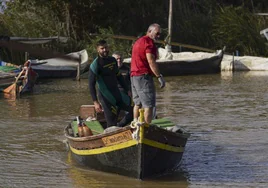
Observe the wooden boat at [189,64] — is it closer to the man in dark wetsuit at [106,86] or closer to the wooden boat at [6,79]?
the wooden boat at [6,79]

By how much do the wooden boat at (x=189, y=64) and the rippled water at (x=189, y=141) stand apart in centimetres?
377

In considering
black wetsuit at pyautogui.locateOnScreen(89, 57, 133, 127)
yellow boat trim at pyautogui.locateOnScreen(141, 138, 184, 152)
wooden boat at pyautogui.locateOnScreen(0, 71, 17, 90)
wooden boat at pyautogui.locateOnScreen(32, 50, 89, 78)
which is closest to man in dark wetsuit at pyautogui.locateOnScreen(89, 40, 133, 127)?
black wetsuit at pyautogui.locateOnScreen(89, 57, 133, 127)

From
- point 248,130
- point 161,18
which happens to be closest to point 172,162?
point 248,130

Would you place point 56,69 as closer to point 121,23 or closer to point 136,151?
point 121,23

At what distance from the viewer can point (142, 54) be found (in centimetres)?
900

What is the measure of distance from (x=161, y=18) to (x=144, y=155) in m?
25.4

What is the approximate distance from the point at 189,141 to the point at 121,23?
2186 centimetres

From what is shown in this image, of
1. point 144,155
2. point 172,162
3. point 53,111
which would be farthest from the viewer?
point 53,111

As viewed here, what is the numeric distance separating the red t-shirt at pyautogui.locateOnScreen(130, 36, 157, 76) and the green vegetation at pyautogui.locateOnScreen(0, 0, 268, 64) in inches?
770

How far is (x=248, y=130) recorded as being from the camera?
41.4ft

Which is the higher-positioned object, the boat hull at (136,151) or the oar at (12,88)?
the boat hull at (136,151)

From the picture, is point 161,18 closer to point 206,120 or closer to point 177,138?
point 206,120

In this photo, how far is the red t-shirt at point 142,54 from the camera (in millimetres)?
8953

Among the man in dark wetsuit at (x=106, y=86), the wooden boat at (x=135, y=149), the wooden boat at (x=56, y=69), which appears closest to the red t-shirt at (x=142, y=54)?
the wooden boat at (x=135, y=149)
